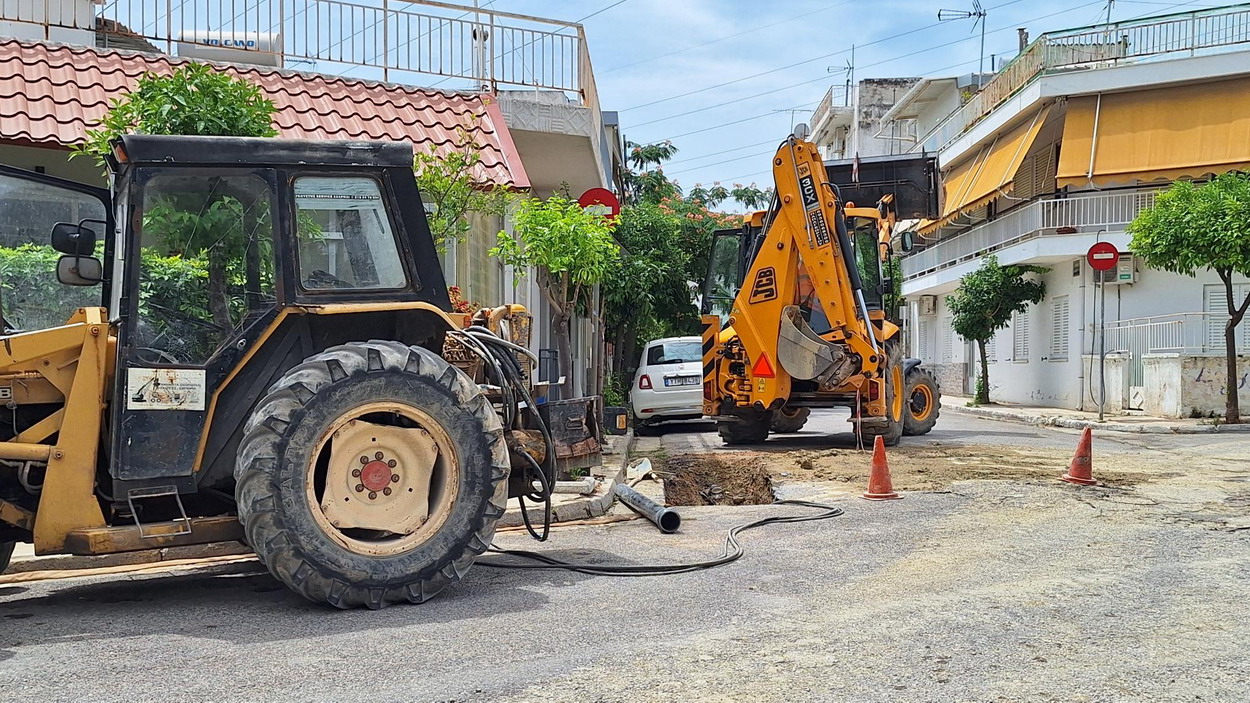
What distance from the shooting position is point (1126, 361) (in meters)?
24.1

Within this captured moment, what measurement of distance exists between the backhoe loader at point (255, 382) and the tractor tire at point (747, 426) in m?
9.91

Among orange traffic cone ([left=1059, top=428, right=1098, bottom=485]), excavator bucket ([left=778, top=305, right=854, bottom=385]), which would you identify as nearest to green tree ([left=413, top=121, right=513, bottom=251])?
excavator bucket ([left=778, top=305, right=854, bottom=385])

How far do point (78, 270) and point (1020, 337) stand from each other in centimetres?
3008

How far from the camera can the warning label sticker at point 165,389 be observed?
18.5 feet

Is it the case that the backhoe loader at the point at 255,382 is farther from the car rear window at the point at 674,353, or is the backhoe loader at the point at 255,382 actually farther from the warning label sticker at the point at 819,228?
the car rear window at the point at 674,353

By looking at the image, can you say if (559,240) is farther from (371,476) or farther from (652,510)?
(371,476)

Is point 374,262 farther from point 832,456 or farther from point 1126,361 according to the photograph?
point 1126,361

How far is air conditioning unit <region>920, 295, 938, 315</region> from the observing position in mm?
43312

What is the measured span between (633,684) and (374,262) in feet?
9.45

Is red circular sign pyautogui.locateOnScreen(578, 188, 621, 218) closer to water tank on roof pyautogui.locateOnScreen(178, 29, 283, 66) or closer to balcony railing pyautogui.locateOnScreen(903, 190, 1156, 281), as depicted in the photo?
water tank on roof pyautogui.locateOnScreen(178, 29, 283, 66)

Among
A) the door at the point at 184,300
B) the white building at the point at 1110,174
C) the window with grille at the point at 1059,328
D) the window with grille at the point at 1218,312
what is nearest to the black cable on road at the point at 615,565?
the door at the point at 184,300

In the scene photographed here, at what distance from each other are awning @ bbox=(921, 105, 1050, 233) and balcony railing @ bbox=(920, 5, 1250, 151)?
105 centimetres

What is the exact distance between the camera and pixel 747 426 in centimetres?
1597

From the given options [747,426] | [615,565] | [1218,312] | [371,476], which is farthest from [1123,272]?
[371,476]
